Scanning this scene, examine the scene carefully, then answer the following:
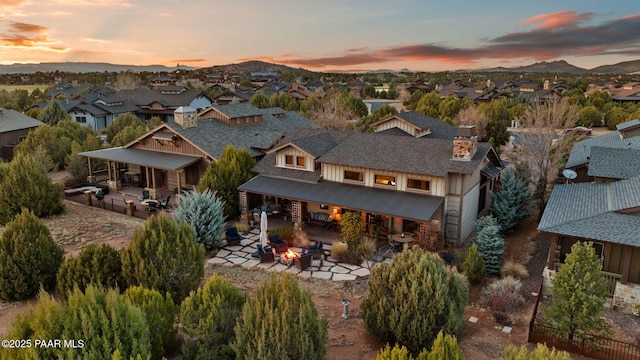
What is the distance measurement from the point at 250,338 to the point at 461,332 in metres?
7.11

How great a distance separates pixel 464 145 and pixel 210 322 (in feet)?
49.2

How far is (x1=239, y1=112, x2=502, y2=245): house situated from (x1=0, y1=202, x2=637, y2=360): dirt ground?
2.69 meters

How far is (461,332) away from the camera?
45.1 feet

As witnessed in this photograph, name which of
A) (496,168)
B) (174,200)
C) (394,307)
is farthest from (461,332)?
(174,200)

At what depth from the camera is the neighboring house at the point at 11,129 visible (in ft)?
142

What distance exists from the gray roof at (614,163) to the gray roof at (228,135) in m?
19.5

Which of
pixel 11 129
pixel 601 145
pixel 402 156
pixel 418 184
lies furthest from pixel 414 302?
pixel 11 129

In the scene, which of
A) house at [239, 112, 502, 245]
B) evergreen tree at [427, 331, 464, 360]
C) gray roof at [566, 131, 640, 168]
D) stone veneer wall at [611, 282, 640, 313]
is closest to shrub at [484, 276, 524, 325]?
stone veneer wall at [611, 282, 640, 313]

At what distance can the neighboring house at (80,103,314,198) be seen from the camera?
29.1m

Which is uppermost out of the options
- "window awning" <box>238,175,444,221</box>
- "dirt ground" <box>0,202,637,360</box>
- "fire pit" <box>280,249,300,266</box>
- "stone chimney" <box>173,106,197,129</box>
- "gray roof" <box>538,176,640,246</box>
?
"stone chimney" <box>173,106,197,129</box>

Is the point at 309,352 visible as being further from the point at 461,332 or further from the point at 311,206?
the point at 311,206

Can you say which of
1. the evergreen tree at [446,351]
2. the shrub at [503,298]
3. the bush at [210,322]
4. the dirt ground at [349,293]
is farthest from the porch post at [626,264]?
the bush at [210,322]

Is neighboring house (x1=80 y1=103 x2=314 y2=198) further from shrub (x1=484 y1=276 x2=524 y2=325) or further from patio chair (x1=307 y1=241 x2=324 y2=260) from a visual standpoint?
shrub (x1=484 y1=276 x2=524 y2=325)

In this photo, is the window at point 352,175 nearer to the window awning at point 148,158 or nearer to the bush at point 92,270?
the window awning at point 148,158
